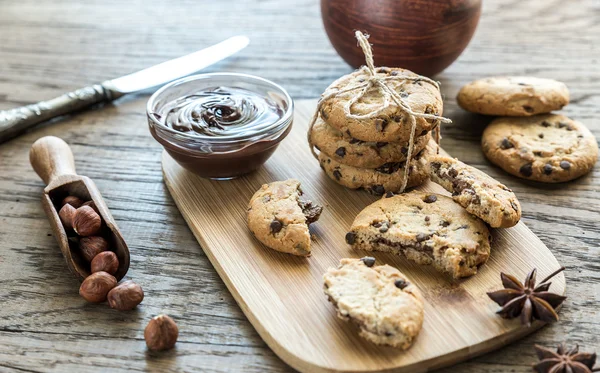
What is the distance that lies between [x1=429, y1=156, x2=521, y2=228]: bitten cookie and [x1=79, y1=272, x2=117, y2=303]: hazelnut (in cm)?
126

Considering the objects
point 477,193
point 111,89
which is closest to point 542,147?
point 477,193

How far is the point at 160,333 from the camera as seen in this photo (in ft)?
6.60

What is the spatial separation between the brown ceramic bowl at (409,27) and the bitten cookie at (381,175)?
2.28 feet

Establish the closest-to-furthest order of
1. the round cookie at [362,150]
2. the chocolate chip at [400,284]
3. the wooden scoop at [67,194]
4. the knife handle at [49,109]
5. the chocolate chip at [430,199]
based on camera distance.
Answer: the chocolate chip at [400,284]
the wooden scoop at [67,194]
the chocolate chip at [430,199]
the round cookie at [362,150]
the knife handle at [49,109]

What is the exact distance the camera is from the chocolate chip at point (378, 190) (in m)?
2.63

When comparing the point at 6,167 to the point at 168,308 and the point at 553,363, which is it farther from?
the point at 553,363

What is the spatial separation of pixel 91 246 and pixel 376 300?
102 centimetres

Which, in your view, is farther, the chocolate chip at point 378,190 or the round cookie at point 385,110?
the chocolate chip at point 378,190

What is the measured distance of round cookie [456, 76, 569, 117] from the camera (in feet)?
9.65

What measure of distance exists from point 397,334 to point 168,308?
0.78 metres

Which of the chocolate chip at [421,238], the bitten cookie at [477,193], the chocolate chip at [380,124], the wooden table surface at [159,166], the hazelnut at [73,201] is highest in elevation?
the chocolate chip at [380,124]

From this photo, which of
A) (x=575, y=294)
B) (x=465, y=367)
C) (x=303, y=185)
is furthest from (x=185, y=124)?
(x=575, y=294)

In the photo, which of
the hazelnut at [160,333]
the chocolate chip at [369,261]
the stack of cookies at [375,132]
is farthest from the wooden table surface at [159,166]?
the stack of cookies at [375,132]

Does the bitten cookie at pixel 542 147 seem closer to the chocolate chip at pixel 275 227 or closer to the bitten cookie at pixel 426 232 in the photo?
the bitten cookie at pixel 426 232
